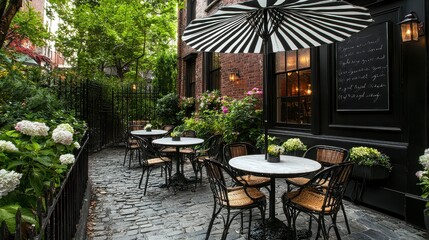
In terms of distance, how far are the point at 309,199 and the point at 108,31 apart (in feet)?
47.3

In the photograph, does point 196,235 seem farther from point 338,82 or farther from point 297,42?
point 338,82

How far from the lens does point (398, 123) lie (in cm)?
379

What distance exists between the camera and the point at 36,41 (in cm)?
1072

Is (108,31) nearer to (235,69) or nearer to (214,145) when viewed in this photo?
(235,69)

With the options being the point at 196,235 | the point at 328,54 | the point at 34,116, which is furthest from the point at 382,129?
the point at 34,116

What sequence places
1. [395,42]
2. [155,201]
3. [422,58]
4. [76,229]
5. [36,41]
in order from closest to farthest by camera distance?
[76,229] → [422,58] → [395,42] → [155,201] → [36,41]

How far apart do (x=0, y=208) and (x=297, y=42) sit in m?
3.83

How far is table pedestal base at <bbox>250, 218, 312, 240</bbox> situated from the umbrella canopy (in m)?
1.05

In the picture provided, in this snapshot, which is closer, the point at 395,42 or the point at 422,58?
the point at 422,58

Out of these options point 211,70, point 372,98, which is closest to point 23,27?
point 211,70

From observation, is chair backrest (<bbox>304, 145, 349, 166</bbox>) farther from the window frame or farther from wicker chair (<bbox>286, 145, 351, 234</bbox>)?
the window frame

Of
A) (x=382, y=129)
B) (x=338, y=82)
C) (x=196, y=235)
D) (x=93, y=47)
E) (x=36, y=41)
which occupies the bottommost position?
(x=196, y=235)

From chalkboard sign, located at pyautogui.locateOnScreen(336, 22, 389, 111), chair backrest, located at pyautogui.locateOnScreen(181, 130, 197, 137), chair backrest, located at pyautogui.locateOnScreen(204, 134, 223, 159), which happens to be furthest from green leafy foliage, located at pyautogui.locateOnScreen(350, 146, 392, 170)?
chair backrest, located at pyautogui.locateOnScreen(181, 130, 197, 137)

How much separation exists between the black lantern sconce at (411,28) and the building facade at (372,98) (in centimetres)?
7
